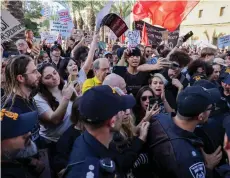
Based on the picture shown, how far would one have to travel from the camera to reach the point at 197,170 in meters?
1.99

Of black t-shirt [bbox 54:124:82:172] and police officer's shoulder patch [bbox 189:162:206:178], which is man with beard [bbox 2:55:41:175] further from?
police officer's shoulder patch [bbox 189:162:206:178]

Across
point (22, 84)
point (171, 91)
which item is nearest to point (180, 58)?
point (171, 91)

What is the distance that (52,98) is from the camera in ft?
10.7

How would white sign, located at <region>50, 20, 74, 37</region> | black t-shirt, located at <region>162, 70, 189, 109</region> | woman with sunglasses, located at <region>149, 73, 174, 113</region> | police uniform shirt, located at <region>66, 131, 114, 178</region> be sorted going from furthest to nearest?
1. white sign, located at <region>50, 20, 74, 37</region>
2. black t-shirt, located at <region>162, 70, 189, 109</region>
3. woman with sunglasses, located at <region>149, 73, 174, 113</region>
4. police uniform shirt, located at <region>66, 131, 114, 178</region>

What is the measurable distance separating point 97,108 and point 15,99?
1211 mm

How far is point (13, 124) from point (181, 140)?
126 centimetres

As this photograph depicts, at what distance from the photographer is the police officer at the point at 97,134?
1.68m

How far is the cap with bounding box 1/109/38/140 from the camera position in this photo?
184 centimetres

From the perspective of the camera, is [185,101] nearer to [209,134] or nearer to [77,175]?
[209,134]

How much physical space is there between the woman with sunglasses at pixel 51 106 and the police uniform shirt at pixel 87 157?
1080mm

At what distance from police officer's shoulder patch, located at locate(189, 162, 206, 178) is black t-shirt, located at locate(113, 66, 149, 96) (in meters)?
2.40

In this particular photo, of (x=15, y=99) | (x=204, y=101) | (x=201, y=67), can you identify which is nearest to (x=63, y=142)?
(x=15, y=99)

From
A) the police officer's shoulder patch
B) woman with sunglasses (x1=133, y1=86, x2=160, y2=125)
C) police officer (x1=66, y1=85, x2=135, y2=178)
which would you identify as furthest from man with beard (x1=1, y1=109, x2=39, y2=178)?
woman with sunglasses (x1=133, y1=86, x2=160, y2=125)

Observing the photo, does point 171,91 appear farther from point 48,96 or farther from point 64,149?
point 64,149
